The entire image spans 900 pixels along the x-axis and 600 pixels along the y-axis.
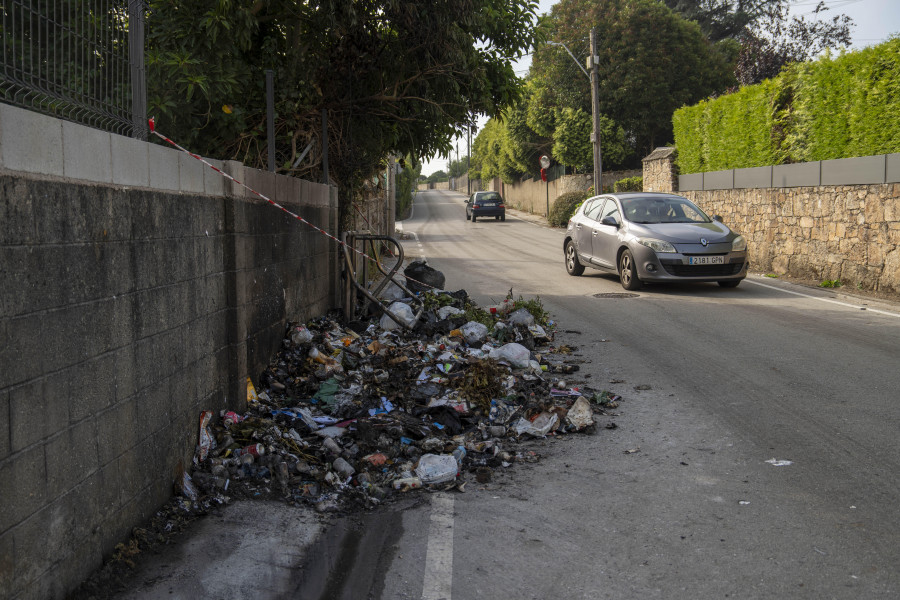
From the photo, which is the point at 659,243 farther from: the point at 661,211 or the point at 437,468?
the point at 437,468

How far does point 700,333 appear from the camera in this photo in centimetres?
905

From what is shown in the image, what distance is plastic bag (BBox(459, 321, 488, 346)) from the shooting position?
8102 millimetres

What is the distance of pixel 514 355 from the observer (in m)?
7.40

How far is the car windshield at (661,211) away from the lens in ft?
44.3

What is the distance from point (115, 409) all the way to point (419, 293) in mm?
6528

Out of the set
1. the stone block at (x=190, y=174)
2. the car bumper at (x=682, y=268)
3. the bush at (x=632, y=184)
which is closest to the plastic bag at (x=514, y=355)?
the stone block at (x=190, y=174)

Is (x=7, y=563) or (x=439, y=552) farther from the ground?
(x=7, y=563)

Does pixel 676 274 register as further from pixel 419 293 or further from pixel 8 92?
pixel 8 92

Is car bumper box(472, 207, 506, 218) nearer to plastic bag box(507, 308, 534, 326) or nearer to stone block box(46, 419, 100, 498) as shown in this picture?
plastic bag box(507, 308, 534, 326)

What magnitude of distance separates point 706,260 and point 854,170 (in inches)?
127

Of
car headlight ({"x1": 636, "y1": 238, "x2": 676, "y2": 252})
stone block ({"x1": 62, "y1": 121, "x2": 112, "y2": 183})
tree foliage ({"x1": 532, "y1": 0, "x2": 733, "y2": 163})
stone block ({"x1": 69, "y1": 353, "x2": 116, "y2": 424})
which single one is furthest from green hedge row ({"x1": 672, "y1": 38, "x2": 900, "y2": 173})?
tree foliage ({"x1": 532, "y1": 0, "x2": 733, "y2": 163})

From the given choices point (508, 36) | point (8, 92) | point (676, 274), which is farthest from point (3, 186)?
point (676, 274)

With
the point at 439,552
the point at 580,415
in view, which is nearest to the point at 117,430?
the point at 439,552

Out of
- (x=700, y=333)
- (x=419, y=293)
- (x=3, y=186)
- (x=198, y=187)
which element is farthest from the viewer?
(x=419, y=293)
